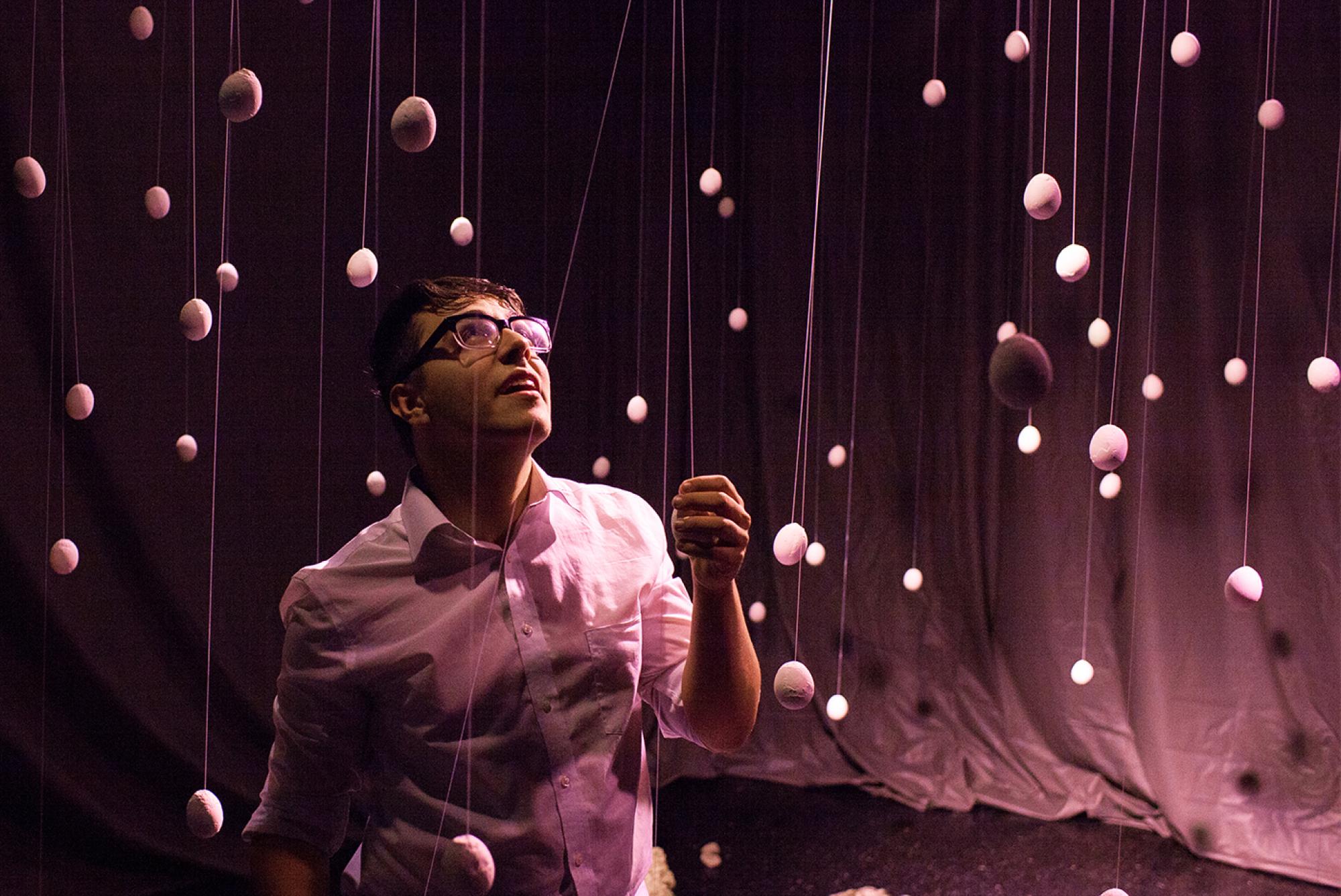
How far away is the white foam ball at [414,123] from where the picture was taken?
1.21m

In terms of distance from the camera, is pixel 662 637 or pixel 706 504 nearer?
pixel 706 504

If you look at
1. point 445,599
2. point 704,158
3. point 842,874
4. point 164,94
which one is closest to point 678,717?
point 445,599

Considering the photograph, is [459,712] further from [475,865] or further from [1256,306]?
[1256,306]

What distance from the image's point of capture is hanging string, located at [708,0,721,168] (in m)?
3.70

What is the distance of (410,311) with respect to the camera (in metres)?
1.42

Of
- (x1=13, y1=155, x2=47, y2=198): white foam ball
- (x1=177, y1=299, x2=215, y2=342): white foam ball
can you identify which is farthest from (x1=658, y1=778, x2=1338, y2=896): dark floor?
(x1=13, y1=155, x2=47, y2=198): white foam ball

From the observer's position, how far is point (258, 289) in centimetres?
299

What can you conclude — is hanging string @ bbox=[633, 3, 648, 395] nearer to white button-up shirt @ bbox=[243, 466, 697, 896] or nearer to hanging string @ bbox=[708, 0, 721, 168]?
hanging string @ bbox=[708, 0, 721, 168]

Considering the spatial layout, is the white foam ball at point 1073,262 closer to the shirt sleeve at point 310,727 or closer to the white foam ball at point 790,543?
the white foam ball at point 790,543

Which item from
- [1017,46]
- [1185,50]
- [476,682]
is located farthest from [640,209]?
[476,682]

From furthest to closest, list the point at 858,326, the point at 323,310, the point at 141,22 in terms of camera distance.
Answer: the point at 858,326
the point at 323,310
the point at 141,22

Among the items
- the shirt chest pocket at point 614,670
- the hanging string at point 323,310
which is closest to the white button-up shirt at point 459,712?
the shirt chest pocket at point 614,670

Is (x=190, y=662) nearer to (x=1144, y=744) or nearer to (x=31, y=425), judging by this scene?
(x=31, y=425)

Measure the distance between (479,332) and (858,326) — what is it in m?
2.54
